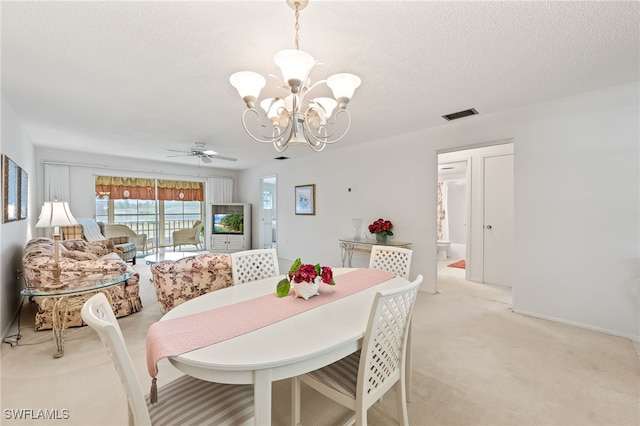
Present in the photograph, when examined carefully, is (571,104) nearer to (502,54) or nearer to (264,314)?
(502,54)

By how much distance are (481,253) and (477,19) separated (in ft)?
12.4

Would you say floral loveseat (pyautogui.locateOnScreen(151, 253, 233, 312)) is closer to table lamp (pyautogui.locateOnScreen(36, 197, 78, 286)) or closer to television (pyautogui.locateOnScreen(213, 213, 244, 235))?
table lamp (pyautogui.locateOnScreen(36, 197, 78, 286))

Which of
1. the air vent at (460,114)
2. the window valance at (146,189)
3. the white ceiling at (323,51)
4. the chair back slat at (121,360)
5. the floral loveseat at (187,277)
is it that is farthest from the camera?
the window valance at (146,189)

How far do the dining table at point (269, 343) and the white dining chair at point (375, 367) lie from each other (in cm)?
10

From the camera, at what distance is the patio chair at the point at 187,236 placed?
7027 millimetres

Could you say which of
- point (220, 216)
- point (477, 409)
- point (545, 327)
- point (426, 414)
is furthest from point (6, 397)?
point (220, 216)

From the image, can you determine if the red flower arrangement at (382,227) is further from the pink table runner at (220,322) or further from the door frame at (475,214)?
the pink table runner at (220,322)

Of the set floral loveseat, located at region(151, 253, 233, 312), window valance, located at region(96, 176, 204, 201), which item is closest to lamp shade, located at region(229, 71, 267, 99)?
floral loveseat, located at region(151, 253, 233, 312)

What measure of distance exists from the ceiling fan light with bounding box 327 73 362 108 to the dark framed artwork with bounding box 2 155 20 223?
10.7 ft

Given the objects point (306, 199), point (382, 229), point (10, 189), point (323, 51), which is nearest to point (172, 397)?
point (323, 51)

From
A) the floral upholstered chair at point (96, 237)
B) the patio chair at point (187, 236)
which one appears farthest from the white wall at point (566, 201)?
the patio chair at point (187, 236)

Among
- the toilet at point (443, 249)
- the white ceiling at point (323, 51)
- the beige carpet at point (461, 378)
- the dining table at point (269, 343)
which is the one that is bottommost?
the beige carpet at point (461, 378)

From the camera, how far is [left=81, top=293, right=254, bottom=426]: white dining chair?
0.94 m

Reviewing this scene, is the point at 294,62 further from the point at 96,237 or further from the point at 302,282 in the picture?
the point at 96,237
